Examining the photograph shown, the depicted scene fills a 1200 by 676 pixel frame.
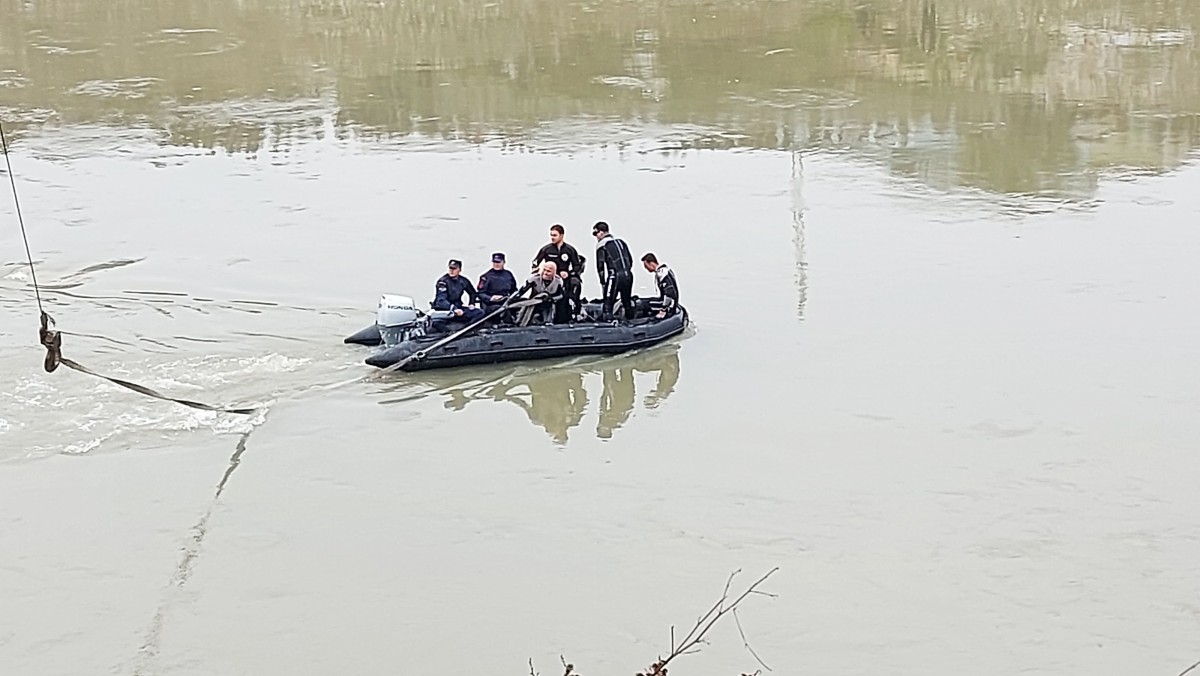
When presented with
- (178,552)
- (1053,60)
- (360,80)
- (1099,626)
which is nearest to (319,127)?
(360,80)

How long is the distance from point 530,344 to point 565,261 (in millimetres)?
743

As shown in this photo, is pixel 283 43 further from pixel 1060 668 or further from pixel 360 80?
pixel 1060 668

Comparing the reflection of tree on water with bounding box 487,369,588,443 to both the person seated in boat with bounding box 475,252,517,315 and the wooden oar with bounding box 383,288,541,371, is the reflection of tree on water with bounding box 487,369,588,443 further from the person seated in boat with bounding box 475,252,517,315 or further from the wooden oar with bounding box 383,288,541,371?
the person seated in boat with bounding box 475,252,517,315

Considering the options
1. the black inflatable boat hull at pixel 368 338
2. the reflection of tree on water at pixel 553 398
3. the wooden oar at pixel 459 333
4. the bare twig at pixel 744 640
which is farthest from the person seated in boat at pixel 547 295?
the bare twig at pixel 744 640

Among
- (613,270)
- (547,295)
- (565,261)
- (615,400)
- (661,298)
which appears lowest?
(615,400)

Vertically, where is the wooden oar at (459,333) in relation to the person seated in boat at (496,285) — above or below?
below

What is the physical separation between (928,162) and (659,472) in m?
10.2

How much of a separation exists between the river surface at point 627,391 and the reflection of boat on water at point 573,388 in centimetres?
4

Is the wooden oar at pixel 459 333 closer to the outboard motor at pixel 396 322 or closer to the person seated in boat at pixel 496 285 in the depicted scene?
the person seated in boat at pixel 496 285

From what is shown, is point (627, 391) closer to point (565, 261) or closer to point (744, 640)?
point (565, 261)

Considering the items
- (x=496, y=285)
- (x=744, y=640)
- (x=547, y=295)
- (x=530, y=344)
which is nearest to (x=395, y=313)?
(x=496, y=285)

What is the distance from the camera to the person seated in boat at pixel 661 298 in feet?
43.9

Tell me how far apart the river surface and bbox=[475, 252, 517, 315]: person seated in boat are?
560mm

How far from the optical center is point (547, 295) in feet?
42.6
